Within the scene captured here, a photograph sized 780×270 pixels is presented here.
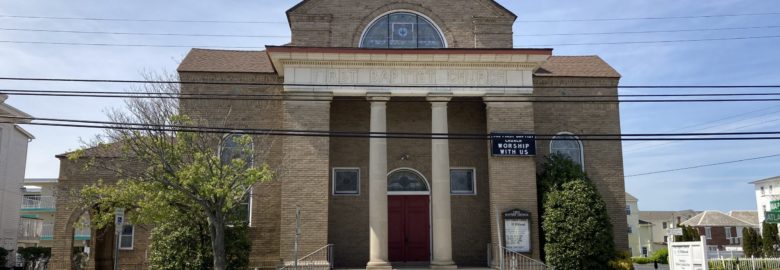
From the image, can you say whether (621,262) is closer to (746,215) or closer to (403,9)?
(403,9)

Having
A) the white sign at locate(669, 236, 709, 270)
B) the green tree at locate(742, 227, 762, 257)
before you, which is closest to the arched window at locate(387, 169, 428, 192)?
the white sign at locate(669, 236, 709, 270)

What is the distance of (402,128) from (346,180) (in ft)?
9.96

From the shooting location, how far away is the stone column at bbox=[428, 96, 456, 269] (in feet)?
72.6

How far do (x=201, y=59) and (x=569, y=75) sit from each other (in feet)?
49.9

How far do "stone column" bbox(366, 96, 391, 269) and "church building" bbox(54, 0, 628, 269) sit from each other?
0.05 m

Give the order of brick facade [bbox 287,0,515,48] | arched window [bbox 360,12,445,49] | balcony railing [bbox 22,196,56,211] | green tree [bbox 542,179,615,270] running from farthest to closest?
balcony railing [bbox 22,196,56,211] → arched window [bbox 360,12,445,49] → brick facade [bbox 287,0,515,48] → green tree [bbox 542,179,615,270]

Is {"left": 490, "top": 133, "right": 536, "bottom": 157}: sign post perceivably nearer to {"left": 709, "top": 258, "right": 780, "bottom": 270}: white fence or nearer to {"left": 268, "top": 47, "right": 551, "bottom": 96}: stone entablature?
{"left": 268, "top": 47, "right": 551, "bottom": 96}: stone entablature

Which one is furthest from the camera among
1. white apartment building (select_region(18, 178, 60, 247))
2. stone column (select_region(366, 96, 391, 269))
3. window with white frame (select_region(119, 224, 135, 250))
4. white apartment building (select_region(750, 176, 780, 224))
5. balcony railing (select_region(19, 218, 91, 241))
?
white apartment building (select_region(750, 176, 780, 224))

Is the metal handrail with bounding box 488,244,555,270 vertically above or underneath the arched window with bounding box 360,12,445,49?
underneath

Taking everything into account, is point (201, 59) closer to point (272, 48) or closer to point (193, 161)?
point (272, 48)

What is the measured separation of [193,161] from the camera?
18.7 m

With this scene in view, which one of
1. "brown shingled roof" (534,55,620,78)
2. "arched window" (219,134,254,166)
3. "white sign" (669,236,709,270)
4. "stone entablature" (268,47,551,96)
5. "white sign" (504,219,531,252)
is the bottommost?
"white sign" (669,236,709,270)

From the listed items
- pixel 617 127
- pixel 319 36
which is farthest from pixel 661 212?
pixel 319 36

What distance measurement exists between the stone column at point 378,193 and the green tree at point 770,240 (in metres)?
30.8
